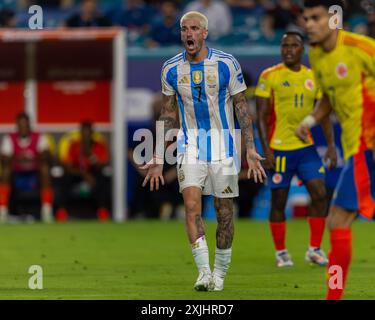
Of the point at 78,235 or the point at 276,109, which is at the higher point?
the point at 276,109

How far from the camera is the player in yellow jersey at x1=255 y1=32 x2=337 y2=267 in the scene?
44.6 feet

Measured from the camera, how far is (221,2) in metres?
24.5

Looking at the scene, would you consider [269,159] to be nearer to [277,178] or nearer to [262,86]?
[277,178]

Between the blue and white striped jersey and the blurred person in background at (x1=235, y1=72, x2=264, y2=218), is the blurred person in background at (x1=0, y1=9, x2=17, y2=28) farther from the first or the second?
the blue and white striped jersey

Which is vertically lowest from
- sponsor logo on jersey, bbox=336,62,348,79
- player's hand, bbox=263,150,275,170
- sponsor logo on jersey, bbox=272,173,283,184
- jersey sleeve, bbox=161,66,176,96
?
sponsor logo on jersey, bbox=272,173,283,184

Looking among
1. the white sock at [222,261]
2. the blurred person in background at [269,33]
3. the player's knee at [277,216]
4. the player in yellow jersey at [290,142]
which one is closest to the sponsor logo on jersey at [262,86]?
the player in yellow jersey at [290,142]

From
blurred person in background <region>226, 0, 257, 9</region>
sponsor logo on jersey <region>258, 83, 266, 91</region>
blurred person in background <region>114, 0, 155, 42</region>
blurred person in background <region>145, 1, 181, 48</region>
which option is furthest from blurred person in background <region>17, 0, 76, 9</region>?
sponsor logo on jersey <region>258, 83, 266, 91</region>

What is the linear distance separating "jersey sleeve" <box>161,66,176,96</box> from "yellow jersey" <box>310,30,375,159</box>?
208cm

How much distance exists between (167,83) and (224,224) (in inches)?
53.8

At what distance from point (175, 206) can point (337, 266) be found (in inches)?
513

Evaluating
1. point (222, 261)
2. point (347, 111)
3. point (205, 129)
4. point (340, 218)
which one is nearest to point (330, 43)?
point (347, 111)

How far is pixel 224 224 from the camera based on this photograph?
35.6 ft
